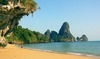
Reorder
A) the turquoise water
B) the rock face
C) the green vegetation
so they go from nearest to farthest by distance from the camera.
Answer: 1. the rock face
2. the turquoise water
3. the green vegetation


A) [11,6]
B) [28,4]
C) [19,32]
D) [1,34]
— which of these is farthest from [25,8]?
[19,32]

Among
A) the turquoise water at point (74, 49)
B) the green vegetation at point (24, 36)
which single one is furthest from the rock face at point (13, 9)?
the green vegetation at point (24, 36)

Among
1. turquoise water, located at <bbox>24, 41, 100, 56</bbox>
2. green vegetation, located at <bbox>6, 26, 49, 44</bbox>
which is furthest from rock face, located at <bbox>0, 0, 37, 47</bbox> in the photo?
green vegetation, located at <bbox>6, 26, 49, 44</bbox>

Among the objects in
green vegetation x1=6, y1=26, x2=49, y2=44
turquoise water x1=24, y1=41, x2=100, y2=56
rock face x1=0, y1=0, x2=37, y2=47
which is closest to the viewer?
rock face x1=0, y1=0, x2=37, y2=47

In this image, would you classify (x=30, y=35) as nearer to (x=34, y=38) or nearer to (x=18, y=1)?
(x=34, y=38)

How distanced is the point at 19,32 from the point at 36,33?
23567mm

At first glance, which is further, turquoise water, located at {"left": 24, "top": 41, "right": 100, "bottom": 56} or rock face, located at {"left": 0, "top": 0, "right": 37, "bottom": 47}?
turquoise water, located at {"left": 24, "top": 41, "right": 100, "bottom": 56}

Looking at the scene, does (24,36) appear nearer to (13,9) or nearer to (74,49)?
(74,49)

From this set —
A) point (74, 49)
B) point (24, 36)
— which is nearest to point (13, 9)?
point (74, 49)

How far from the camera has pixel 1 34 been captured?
37.6m

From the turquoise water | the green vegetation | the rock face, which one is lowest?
the turquoise water

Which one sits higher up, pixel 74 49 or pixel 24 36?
pixel 24 36

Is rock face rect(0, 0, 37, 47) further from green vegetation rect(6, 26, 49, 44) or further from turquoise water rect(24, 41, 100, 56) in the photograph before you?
green vegetation rect(6, 26, 49, 44)

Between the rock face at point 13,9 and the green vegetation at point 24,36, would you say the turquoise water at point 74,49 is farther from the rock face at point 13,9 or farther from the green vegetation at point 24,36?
the green vegetation at point 24,36
